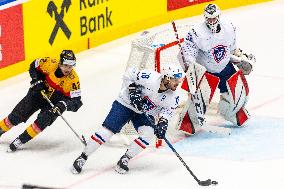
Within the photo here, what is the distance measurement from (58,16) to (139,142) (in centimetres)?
364

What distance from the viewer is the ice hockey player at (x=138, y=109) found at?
952 cm

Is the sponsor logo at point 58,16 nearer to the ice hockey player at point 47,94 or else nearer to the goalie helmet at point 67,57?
the ice hockey player at point 47,94

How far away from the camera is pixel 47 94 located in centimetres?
1020

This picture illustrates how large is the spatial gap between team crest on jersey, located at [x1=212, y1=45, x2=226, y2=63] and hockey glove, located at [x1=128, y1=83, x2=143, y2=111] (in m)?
1.32

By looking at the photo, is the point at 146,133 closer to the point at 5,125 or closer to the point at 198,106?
the point at 198,106

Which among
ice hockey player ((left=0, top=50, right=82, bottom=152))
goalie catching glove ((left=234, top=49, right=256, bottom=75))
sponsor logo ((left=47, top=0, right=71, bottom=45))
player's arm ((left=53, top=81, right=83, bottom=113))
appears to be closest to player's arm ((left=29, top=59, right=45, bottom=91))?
ice hockey player ((left=0, top=50, right=82, bottom=152))

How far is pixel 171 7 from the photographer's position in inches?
583

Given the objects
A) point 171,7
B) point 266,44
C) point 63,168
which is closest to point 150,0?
point 171,7

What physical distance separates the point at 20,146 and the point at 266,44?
4.94 metres

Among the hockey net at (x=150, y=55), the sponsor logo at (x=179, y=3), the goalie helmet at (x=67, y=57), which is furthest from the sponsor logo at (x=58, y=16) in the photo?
the goalie helmet at (x=67, y=57)

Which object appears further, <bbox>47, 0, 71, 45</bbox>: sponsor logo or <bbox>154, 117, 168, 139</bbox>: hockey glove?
<bbox>47, 0, 71, 45</bbox>: sponsor logo

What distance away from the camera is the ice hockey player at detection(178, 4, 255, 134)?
34.5 feet

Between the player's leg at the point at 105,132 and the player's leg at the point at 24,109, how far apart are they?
35.0 inches

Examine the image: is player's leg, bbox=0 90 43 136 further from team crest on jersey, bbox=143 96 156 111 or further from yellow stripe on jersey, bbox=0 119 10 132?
team crest on jersey, bbox=143 96 156 111
